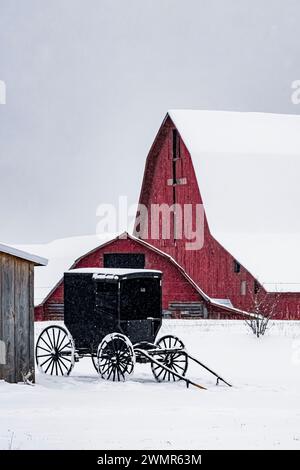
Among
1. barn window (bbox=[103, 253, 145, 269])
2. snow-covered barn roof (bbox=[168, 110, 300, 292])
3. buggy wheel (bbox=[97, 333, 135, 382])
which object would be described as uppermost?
snow-covered barn roof (bbox=[168, 110, 300, 292])

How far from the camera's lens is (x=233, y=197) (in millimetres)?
39156

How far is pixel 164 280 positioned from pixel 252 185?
818cm

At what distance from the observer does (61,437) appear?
9820 mm

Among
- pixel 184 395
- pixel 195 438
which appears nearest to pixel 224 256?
pixel 184 395

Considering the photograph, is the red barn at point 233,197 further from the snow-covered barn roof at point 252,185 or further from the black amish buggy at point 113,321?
the black amish buggy at point 113,321

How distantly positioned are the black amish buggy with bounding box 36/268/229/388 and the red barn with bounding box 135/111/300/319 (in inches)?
627

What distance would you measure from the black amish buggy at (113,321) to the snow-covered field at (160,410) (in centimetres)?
54

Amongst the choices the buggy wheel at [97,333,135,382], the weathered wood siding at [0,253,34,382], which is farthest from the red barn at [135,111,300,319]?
the weathered wood siding at [0,253,34,382]

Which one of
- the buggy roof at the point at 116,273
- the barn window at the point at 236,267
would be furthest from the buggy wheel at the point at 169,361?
the barn window at the point at 236,267

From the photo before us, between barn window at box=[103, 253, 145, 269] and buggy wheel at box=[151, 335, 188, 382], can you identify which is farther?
barn window at box=[103, 253, 145, 269]

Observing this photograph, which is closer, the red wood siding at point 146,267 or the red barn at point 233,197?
the red wood siding at point 146,267

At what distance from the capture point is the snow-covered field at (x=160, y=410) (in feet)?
32.0

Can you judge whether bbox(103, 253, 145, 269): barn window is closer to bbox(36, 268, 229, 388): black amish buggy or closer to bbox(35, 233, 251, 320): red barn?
bbox(35, 233, 251, 320): red barn

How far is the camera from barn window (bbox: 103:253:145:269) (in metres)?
34.0
